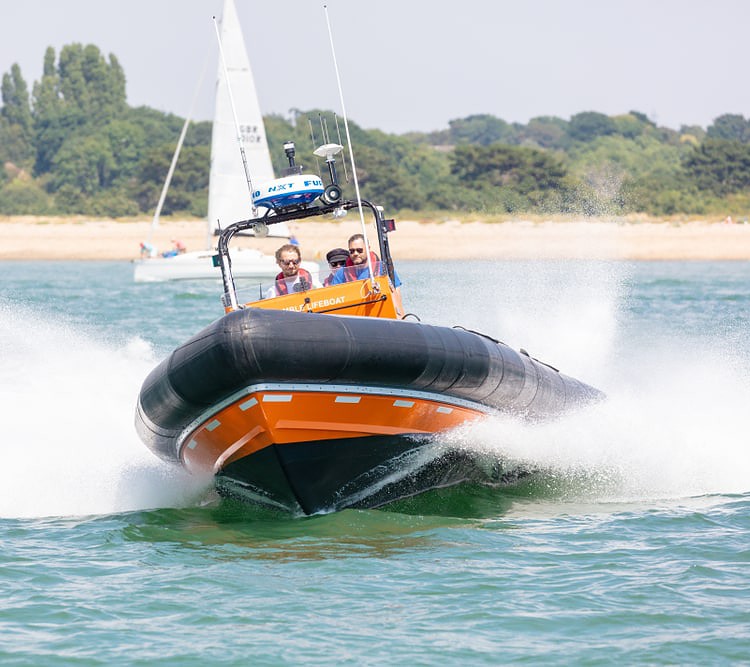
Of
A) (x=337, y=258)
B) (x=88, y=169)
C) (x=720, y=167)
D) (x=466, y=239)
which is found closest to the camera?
(x=337, y=258)

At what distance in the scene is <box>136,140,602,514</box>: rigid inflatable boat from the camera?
6660 millimetres

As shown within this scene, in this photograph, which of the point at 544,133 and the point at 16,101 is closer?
the point at 16,101

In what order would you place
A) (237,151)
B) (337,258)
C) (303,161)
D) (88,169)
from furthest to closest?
(88,169) → (303,161) → (237,151) → (337,258)

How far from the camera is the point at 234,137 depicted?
1107 inches

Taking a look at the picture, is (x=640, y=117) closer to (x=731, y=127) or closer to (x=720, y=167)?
(x=731, y=127)

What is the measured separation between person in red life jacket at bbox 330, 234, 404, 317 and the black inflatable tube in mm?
899

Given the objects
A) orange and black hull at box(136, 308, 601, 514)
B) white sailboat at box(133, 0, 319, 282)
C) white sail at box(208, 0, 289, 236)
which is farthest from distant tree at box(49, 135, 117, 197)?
orange and black hull at box(136, 308, 601, 514)

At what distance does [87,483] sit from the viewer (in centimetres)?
838

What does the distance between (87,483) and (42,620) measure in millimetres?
2748

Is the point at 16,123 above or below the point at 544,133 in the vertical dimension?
above

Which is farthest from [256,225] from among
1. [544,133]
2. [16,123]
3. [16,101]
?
[544,133]

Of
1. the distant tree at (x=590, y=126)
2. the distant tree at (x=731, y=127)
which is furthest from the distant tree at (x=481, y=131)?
the distant tree at (x=731, y=127)

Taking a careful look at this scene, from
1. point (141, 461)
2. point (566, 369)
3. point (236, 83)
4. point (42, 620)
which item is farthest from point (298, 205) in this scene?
point (236, 83)

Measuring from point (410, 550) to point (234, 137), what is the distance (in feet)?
73.1
